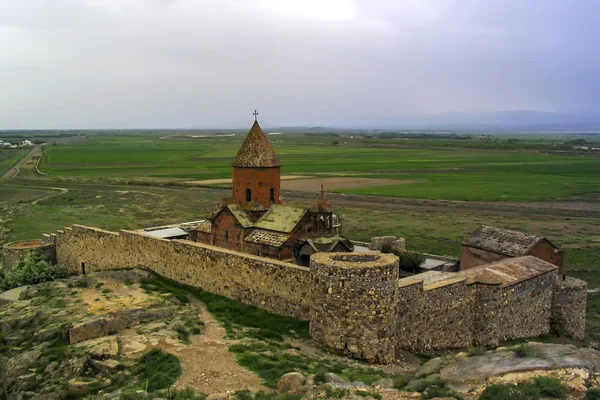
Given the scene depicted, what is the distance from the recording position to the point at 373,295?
37.2 ft

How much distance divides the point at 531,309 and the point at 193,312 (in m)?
10.0

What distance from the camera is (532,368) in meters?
8.26

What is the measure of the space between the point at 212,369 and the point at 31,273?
1195cm

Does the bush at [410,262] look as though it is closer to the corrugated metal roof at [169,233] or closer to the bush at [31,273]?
the corrugated metal roof at [169,233]

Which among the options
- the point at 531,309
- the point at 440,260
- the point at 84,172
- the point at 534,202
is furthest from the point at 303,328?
the point at 84,172

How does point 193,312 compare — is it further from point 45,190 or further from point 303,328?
point 45,190

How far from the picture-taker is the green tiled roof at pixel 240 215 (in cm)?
1934

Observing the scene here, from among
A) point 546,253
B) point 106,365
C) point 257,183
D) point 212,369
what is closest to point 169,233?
point 257,183

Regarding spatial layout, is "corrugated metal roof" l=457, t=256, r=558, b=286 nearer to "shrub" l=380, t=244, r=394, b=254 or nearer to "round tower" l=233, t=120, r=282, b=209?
"shrub" l=380, t=244, r=394, b=254

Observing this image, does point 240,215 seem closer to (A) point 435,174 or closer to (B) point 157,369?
(B) point 157,369

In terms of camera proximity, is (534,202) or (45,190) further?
(45,190)

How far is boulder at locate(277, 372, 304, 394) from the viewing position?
28.6 feet

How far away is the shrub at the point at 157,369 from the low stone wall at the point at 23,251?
1272 cm

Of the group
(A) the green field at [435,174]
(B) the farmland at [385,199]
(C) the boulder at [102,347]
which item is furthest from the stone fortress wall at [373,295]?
(A) the green field at [435,174]
